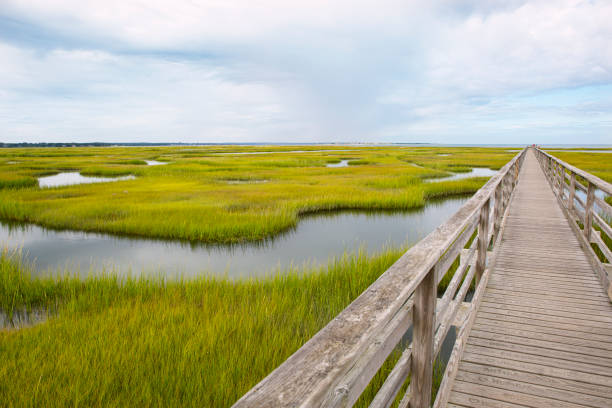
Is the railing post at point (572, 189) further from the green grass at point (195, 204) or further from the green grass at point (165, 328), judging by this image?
the green grass at point (195, 204)

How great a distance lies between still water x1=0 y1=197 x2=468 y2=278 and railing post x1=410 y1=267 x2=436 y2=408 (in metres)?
5.44

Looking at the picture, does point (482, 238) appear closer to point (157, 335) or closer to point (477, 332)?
point (477, 332)

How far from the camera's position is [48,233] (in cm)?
1156

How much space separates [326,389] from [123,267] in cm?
877

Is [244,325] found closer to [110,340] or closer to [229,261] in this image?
[110,340]

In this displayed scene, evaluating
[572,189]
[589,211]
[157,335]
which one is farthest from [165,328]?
[572,189]

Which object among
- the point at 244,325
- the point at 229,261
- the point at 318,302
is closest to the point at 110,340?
the point at 244,325

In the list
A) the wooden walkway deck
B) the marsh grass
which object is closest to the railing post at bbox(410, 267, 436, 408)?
the wooden walkway deck

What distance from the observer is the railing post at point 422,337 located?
6.58 feet

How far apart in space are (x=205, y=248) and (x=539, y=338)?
26.7ft

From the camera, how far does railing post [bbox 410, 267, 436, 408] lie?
2.01 meters

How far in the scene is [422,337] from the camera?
204cm

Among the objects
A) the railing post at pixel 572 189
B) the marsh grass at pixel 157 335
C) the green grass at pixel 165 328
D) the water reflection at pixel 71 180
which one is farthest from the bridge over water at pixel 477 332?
the water reflection at pixel 71 180

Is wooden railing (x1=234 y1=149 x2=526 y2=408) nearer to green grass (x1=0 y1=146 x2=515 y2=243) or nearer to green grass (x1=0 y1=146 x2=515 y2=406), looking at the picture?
green grass (x1=0 y1=146 x2=515 y2=406)
